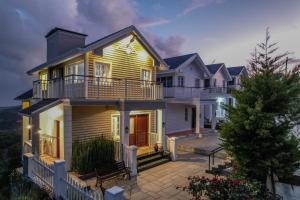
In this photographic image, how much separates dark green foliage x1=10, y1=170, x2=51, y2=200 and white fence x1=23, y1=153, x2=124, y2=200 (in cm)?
21

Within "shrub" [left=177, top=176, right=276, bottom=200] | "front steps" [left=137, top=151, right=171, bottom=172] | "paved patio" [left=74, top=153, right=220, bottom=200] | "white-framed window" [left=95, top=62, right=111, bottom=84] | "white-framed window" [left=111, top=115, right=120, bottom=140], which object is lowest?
"paved patio" [left=74, top=153, right=220, bottom=200]

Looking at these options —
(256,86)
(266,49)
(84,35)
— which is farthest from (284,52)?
(84,35)

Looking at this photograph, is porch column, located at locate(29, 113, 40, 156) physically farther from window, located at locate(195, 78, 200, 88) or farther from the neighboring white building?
window, located at locate(195, 78, 200, 88)

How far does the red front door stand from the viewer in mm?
14008

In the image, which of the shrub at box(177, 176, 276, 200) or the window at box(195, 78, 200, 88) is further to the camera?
the window at box(195, 78, 200, 88)

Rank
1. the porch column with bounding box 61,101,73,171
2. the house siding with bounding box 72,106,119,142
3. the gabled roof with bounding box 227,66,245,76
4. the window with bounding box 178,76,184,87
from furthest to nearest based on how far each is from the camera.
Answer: the gabled roof with bounding box 227,66,245,76
the window with bounding box 178,76,184,87
the house siding with bounding box 72,106,119,142
the porch column with bounding box 61,101,73,171

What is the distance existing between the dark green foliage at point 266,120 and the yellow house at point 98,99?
235 inches

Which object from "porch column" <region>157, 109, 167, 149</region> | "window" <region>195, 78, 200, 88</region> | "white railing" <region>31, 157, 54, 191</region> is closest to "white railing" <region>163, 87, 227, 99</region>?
"window" <region>195, 78, 200, 88</region>

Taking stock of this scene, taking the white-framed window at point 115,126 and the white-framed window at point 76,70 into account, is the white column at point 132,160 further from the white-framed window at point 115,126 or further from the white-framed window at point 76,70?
the white-framed window at point 76,70

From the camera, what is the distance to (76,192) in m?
6.23

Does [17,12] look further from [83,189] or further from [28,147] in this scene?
[83,189]

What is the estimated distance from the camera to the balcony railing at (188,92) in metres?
19.5

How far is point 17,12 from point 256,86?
25808mm

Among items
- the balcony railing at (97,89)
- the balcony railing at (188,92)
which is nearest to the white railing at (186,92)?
the balcony railing at (188,92)
